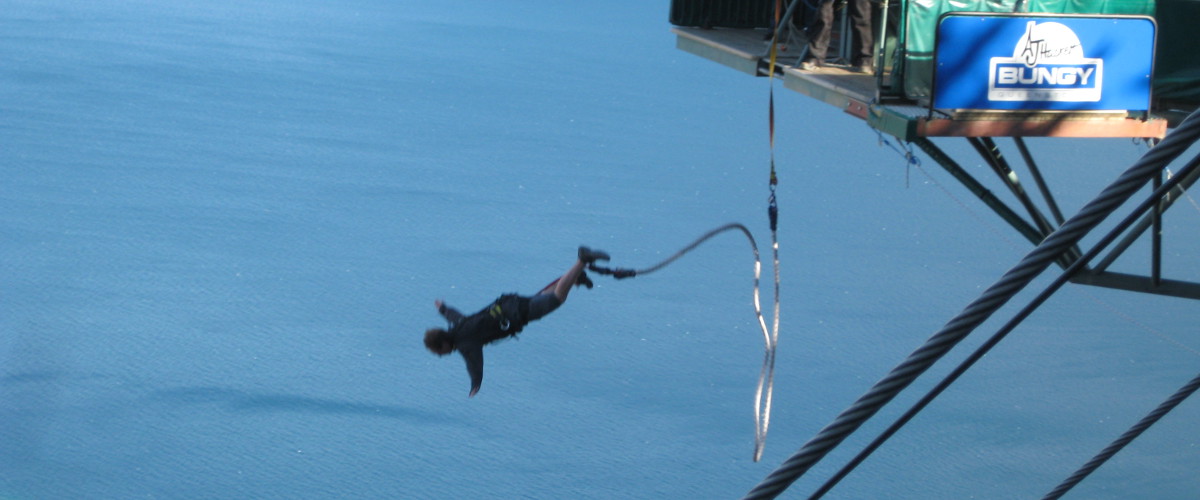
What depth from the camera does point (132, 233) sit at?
70.6ft

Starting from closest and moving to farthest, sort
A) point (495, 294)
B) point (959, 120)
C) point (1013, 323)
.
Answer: point (1013, 323), point (959, 120), point (495, 294)

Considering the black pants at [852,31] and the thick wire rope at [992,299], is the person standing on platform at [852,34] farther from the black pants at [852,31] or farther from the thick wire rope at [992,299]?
the thick wire rope at [992,299]

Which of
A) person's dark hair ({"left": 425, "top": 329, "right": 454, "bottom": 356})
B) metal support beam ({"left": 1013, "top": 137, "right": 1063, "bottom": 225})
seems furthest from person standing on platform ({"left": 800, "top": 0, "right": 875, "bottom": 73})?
person's dark hair ({"left": 425, "top": 329, "right": 454, "bottom": 356})

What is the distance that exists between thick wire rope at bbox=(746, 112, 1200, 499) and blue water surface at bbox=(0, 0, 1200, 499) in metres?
8.28

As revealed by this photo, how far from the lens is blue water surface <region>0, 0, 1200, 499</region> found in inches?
564

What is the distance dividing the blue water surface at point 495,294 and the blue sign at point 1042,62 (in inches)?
37.2

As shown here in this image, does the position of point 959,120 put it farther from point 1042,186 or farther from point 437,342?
point 437,342

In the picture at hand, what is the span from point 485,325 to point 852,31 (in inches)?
161

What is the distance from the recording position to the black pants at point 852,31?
1012 cm

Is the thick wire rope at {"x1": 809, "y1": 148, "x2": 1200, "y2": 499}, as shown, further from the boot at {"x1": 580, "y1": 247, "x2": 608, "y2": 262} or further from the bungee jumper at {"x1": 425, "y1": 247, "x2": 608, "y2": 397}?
the bungee jumper at {"x1": 425, "y1": 247, "x2": 608, "y2": 397}

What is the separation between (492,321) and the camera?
27.1ft

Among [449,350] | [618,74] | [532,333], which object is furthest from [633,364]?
[618,74]

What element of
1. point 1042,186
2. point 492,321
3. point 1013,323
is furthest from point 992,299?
point 1042,186

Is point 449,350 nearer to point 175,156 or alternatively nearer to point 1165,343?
point 1165,343
